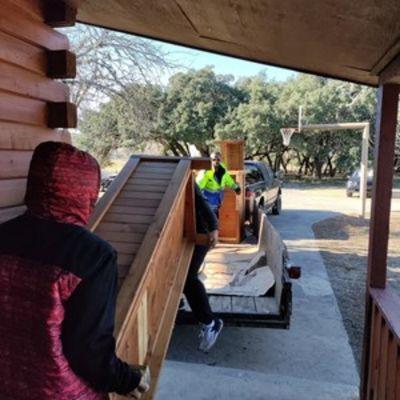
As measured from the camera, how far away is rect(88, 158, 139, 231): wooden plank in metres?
2.54

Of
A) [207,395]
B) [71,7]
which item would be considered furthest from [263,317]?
[71,7]

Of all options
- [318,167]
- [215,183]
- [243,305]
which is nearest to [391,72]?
[243,305]

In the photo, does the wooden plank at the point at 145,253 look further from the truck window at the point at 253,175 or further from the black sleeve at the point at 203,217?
the truck window at the point at 253,175

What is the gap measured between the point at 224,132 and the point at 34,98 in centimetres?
2362

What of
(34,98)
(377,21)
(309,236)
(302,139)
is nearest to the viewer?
(377,21)

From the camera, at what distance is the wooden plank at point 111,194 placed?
2.54 m

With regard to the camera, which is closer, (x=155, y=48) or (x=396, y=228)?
(x=155, y=48)

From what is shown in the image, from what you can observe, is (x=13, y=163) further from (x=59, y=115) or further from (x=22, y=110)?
(x=59, y=115)

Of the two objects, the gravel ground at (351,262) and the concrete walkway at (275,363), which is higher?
the concrete walkway at (275,363)

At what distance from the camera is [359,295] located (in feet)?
21.5

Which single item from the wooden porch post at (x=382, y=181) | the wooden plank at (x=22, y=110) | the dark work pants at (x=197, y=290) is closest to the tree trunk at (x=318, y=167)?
the dark work pants at (x=197, y=290)

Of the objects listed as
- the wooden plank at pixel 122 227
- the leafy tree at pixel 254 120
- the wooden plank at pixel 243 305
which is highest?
the leafy tree at pixel 254 120

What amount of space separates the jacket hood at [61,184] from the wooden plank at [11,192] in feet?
4.02

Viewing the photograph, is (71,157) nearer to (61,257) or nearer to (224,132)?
(61,257)
